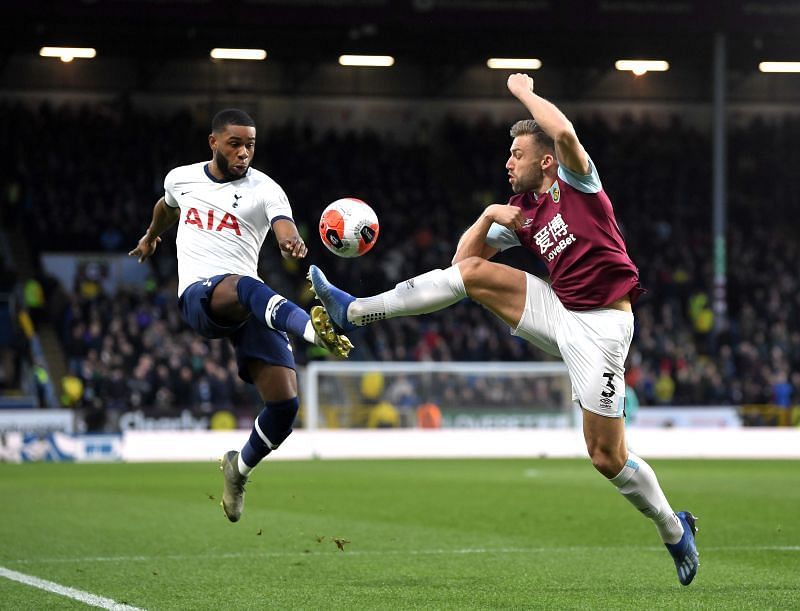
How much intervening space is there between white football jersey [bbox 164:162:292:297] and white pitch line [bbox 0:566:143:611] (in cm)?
197

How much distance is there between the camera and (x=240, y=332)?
870cm

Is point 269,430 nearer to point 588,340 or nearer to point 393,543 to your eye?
point 588,340

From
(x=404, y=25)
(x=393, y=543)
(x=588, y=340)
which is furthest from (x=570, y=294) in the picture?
(x=404, y=25)

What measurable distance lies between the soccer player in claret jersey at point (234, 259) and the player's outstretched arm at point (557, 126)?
65.5 inches

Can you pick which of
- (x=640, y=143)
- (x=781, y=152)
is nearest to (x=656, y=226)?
(x=640, y=143)

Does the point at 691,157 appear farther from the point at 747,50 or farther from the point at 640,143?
the point at 747,50

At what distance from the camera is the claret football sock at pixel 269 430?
28.9ft

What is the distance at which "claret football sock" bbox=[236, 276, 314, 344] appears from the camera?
7633 millimetres

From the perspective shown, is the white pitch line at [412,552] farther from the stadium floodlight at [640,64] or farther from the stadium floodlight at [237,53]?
the stadium floodlight at [640,64]

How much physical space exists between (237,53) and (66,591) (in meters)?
26.5

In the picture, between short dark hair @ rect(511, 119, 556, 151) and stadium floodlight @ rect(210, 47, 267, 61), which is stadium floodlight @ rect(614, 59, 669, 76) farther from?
short dark hair @ rect(511, 119, 556, 151)

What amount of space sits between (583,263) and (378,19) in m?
23.8

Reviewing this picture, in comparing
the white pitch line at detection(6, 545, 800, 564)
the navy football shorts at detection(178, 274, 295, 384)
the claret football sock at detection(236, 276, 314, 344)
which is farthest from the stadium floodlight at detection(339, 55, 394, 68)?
the claret football sock at detection(236, 276, 314, 344)

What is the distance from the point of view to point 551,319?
788 cm
